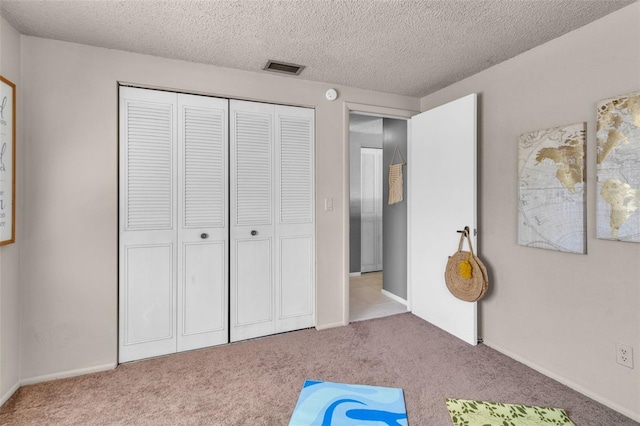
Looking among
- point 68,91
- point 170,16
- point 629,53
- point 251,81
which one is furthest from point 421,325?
point 68,91

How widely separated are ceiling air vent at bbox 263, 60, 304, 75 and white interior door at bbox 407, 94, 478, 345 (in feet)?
4.44

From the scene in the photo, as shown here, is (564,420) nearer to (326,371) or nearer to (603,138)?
(326,371)

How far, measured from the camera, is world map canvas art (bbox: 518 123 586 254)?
6.57 feet

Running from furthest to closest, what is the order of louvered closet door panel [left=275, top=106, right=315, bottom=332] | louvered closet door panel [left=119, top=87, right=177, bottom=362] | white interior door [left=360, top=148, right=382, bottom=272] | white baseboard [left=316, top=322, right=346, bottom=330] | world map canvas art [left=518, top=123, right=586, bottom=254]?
white interior door [left=360, top=148, right=382, bottom=272] → white baseboard [left=316, top=322, right=346, bottom=330] → louvered closet door panel [left=275, top=106, right=315, bottom=332] → louvered closet door panel [left=119, top=87, right=177, bottom=362] → world map canvas art [left=518, top=123, right=586, bottom=254]

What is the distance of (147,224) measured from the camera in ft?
7.88

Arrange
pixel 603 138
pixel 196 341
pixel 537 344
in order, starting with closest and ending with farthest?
pixel 603 138 → pixel 537 344 → pixel 196 341

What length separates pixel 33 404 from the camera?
74.3 inches

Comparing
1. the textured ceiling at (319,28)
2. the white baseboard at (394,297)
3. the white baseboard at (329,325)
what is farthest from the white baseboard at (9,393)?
the white baseboard at (394,297)

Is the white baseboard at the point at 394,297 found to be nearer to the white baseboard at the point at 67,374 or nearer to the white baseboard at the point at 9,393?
the white baseboard at the point at 67,374

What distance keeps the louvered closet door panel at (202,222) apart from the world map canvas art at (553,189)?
2.34m

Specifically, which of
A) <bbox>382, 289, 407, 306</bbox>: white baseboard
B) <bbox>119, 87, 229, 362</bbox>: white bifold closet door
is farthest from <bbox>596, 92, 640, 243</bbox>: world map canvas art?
<bbox>119, 87, 229, 362</bbox>: white bifold closet door

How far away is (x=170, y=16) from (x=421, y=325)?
318 centimetres

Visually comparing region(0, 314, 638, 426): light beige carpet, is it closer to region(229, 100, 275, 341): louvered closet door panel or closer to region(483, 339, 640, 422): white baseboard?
region(483, 339, 640, 422): white baseboard

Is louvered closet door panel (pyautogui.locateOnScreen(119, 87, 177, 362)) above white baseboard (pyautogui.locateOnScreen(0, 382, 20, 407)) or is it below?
above
